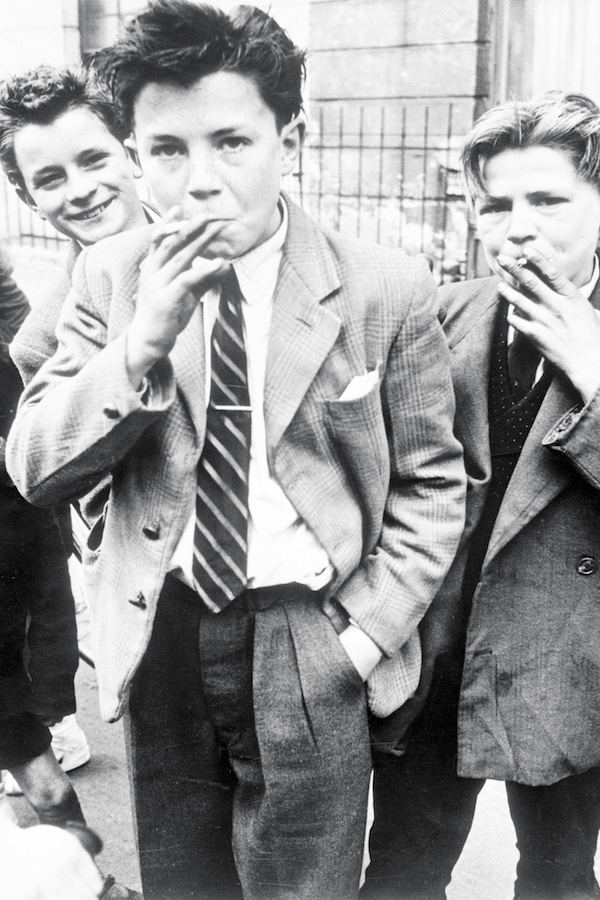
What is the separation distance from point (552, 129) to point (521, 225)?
20 cm

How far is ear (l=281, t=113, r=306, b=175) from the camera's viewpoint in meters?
1.73

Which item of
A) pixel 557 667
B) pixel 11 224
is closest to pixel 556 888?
pixel 557 667

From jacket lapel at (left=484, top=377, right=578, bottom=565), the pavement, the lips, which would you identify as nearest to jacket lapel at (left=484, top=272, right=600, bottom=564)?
jacket lapel at (left=484, top=377, right=578, bottom=565)

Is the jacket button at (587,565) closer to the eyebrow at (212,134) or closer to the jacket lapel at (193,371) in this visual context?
the jacket lapel at (193,371)

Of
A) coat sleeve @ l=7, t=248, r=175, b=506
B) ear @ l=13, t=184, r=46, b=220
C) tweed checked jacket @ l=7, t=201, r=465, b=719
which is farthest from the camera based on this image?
ear @ l=13, t=184, r=46, b=220

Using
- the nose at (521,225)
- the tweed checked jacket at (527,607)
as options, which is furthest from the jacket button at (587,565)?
the nose at (521,225)

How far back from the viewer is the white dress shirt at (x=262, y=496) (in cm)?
173

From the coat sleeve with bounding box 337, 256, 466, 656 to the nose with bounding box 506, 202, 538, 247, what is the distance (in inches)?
7.8

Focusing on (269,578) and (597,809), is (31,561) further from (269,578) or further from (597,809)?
(597,809)

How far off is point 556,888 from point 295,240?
1.58m

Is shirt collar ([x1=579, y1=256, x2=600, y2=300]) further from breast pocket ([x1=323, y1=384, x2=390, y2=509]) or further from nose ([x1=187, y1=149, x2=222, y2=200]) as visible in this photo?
nose ([x1=187, y1=149, x2=222, y2=200])

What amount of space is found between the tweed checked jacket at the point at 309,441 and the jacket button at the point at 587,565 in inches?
10.5

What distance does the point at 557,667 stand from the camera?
191 cm

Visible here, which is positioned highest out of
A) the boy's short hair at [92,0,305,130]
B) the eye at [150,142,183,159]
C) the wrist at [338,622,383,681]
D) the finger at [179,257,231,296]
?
the boy's short hair at [92,0,305,130]
